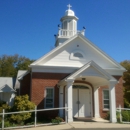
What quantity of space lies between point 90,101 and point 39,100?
4.82m

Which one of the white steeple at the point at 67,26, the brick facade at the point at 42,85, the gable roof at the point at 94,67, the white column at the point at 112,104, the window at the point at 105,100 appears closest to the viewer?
the white column at the point at 112,104

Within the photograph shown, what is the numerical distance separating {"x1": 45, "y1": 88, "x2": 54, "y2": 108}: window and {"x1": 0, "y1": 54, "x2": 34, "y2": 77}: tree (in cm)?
3408

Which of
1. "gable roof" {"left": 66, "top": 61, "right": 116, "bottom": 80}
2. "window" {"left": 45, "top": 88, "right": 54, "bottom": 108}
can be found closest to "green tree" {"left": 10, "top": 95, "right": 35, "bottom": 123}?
"window" {"left": 45, "top": 88, "right": 54, "bottom": 108}

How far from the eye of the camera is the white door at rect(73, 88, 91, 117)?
18766 mm

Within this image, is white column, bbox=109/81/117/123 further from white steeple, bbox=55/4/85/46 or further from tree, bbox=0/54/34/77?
tree, bbox=0/54/34/77

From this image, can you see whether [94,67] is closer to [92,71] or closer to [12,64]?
[92,71]

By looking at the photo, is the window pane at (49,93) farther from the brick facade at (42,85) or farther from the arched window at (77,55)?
the arched window at (77,55)

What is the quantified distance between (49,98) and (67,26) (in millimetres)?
9831

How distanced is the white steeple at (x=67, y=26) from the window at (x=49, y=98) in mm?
6976

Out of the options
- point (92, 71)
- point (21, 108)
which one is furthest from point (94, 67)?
point (21, 108)

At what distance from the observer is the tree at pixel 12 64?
169ft

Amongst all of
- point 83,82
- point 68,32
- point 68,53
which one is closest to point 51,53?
point 68,53

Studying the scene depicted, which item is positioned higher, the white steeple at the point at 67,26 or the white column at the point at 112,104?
the white steeple at the point at 67,26

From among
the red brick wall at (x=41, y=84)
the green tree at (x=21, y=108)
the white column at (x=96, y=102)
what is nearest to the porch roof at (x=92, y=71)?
the red brick wall at (x=41, y=84)
